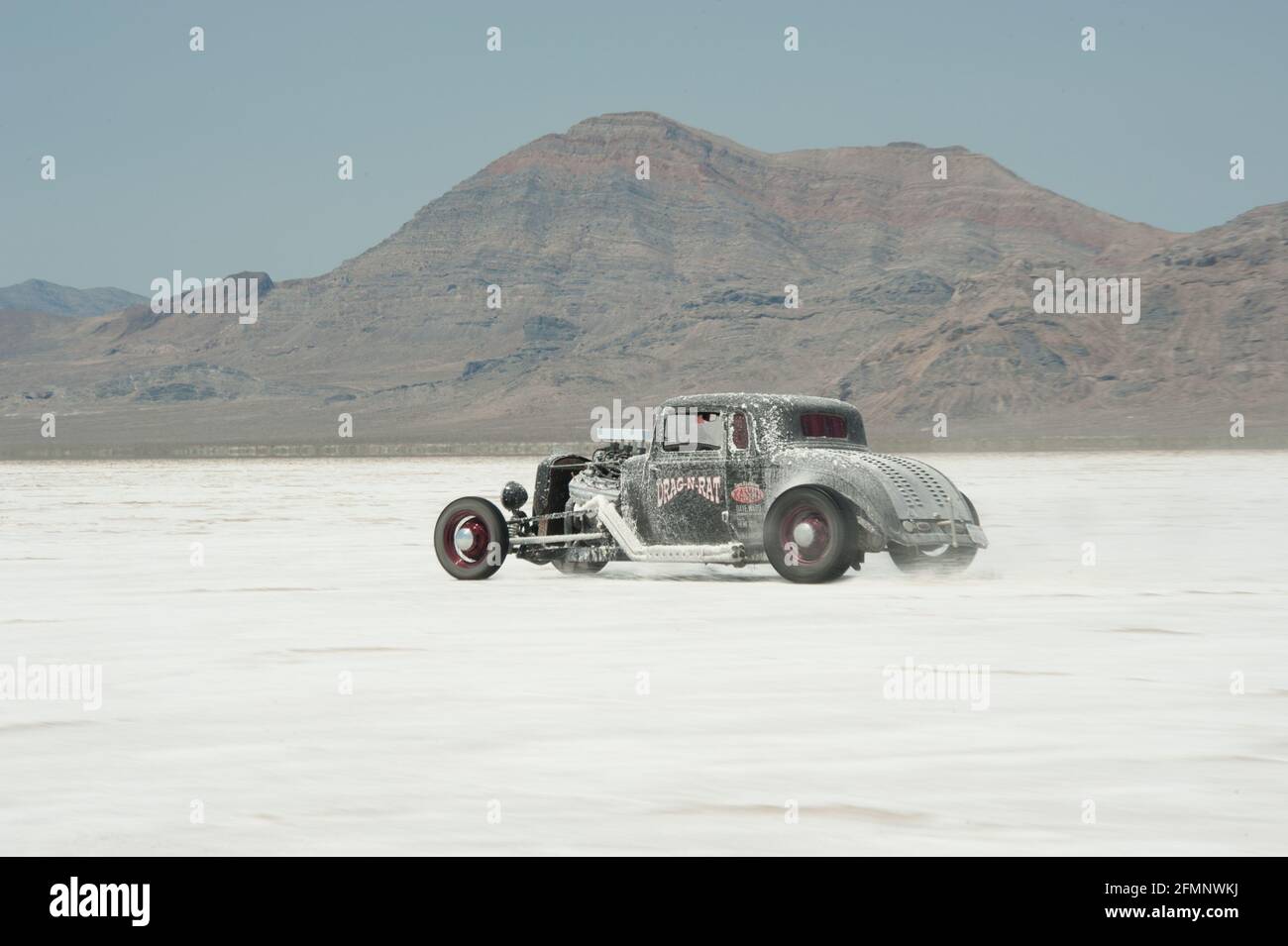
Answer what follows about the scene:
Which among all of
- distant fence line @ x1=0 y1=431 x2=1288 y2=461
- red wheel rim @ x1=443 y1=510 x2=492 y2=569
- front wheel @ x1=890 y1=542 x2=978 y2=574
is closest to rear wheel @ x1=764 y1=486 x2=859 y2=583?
front wheel @ x1=890 y1=542 x2=978 y2=574

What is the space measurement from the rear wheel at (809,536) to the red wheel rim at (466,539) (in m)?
3.32

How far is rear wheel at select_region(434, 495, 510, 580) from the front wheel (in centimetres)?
424

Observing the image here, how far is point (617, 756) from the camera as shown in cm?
888

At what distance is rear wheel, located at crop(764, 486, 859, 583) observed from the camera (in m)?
17.4

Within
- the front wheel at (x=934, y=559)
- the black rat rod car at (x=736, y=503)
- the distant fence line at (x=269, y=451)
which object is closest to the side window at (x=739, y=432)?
the black rat rod car at (x=736, y=503)

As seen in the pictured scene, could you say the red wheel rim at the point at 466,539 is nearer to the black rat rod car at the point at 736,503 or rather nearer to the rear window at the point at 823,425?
the black rat rod car at the point at 736,503

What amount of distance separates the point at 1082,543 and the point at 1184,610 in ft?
30.3

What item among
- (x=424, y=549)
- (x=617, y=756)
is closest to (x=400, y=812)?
(x=617, y=756)

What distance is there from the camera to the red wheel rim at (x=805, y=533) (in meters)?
17.6

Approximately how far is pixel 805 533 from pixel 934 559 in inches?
94.9

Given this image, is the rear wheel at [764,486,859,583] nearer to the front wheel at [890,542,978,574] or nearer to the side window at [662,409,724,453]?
the side window at [662,409,724,453]

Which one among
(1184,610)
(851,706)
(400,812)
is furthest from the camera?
(1184,610)

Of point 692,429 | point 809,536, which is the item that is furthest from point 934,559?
point 692,429
